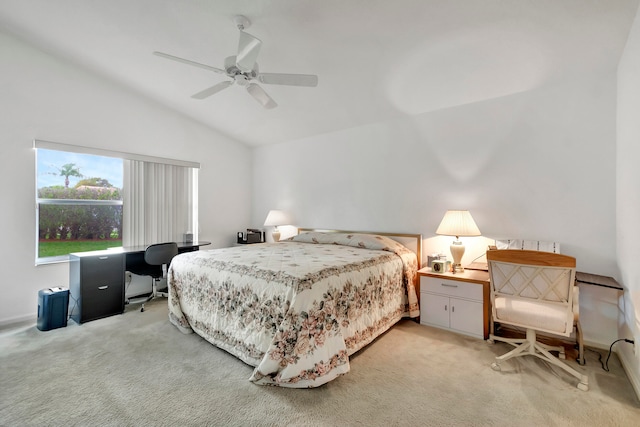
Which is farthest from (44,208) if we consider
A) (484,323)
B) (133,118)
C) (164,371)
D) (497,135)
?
(497,135)

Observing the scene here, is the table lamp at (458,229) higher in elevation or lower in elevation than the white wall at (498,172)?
lower

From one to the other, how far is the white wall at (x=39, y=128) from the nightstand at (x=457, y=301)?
4.09m

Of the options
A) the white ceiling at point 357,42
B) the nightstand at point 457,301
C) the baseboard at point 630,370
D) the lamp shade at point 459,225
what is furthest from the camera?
the lamp shade at point 459,225

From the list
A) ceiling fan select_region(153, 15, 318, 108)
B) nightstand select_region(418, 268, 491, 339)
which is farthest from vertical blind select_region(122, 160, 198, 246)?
nightstand select_region(418, 268, 491, 339)

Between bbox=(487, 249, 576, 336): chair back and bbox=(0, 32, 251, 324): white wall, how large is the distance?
4.53 meters

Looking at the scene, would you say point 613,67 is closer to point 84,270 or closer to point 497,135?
point 497,135

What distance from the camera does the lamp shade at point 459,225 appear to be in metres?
2.91

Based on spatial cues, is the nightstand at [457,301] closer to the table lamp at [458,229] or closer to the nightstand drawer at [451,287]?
the nightstand drawer at [451,287]

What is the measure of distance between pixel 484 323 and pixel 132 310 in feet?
12.9

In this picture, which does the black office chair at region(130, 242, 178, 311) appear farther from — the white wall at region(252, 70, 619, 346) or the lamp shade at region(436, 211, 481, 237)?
the lamp shade at region(436, 211, 481, 237)

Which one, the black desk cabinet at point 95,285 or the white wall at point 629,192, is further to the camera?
the black desk cabinet at point 95,285

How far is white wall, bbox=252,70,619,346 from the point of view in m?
2.61

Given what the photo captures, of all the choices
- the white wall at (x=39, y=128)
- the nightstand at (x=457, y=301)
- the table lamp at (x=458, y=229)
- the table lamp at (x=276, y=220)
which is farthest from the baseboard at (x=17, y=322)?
the table lamp at (x=458, y=229)

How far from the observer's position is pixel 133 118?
13.4ft
